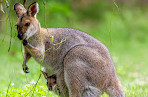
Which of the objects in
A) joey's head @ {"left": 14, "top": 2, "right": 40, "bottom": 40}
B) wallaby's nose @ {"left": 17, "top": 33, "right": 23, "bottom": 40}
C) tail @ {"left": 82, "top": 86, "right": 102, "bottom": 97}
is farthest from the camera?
joey's head @ {"left": 14, "top": 2, "right": 40, "bottom": 40}

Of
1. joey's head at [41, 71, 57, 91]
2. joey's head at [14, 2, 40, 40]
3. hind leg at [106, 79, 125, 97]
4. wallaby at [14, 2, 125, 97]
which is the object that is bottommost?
hind leg at [106, 79, 125, 97]

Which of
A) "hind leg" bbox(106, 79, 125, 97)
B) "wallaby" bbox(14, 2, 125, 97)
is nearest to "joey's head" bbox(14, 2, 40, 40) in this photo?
"wallaby" bbox(14, 2, 125, 97)

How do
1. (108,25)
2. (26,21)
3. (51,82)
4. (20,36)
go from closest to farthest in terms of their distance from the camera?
(20,36) → (26,21) → (51,82) → (108,25)

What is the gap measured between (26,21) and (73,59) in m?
1.12

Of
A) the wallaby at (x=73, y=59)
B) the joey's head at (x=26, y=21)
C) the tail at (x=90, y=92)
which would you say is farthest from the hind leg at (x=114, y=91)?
the joey's head at (x=26, y=21)

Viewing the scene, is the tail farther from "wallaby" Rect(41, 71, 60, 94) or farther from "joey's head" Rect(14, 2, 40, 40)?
"joey's head" Rect(14, 2, 40, 40)

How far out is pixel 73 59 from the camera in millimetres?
5363

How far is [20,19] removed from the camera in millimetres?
5488

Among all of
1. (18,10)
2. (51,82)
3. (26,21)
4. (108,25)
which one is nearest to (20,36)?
(26,21)

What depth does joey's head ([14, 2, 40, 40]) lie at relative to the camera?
Result: 541 cm

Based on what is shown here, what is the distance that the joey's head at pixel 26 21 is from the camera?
5.41 m

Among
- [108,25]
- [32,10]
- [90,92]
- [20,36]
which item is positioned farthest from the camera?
[108,25]

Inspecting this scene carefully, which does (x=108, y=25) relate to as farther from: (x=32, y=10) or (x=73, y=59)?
(x=73, y=59)

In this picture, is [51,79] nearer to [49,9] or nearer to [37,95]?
[37,95]
